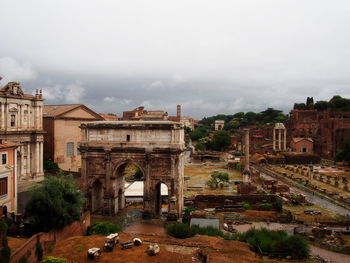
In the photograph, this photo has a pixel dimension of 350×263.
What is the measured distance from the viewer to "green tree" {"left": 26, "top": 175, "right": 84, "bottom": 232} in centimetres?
1783

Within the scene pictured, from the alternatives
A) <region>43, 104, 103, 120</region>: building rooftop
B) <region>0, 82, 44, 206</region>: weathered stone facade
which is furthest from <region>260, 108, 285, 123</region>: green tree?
<region>0, 82, 44, 206</region>: weathered stone facade

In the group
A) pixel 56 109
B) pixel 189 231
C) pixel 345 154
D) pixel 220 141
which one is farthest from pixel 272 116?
pixel 189 231

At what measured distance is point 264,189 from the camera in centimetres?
4400

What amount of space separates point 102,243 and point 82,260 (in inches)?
88.0

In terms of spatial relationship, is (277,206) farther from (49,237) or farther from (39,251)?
(39,251)

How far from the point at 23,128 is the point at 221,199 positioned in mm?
23943

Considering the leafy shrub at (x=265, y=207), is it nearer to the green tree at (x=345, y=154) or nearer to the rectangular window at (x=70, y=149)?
the rectangular window at (x=70, y=149)

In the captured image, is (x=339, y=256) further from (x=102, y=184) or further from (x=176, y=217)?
(x=102, y=184)

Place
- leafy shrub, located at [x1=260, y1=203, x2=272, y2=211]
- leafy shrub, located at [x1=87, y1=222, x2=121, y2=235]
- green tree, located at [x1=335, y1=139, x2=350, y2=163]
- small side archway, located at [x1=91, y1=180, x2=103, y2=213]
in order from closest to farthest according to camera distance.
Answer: leafy shrub, located at [x1=87, y1=222, x2=121, y2=235] → small side archway, located at [x1=91, y1=180, x2=103, y2=213] → leafy shrub, located at [x1=260, y1=203, x2=272, y2=211] → green tree, located at [x1=335, y1=139, x2=350, y2=163]

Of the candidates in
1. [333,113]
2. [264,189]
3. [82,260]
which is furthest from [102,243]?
[333,113]

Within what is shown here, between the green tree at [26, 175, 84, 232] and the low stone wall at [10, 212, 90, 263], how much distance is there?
0.56 m

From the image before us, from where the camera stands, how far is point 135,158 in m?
27.1

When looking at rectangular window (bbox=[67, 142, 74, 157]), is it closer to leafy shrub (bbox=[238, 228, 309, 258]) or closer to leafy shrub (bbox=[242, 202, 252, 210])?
leafy shrub (bbox=[242, 202, 252, 210])

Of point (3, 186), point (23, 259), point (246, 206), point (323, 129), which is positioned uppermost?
point (323, 129)
